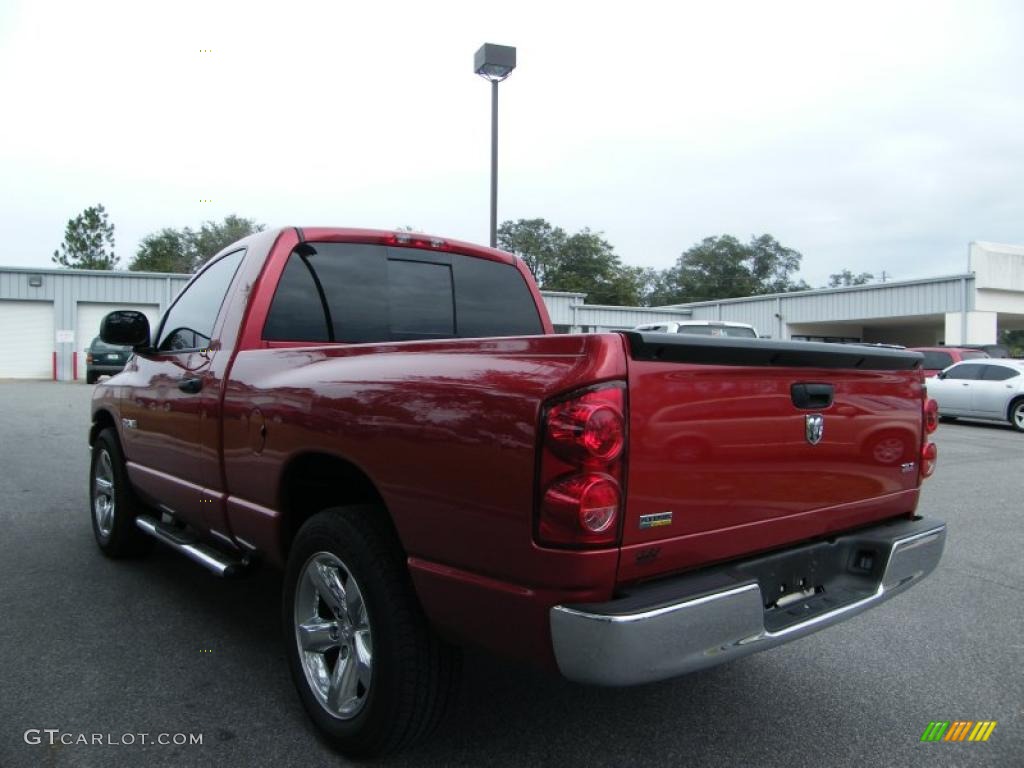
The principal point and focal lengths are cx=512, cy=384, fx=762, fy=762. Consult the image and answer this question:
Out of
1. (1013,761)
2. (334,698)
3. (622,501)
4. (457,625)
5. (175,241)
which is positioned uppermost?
(175,241)

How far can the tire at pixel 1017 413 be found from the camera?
49.3 ft

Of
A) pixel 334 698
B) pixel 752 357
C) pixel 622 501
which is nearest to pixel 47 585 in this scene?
pixel 334 698

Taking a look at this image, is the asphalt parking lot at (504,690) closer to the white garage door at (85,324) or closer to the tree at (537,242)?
the white garage door at (85,324)

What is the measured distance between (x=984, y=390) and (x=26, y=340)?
104 ft

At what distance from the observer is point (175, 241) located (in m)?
Answer: 70.9

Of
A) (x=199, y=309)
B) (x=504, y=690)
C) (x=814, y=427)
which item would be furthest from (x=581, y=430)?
(x=199, y=309)

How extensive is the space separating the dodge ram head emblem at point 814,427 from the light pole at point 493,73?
9.63 m

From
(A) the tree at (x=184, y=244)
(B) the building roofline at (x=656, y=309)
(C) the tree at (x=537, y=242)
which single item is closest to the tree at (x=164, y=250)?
(A) the tree at (x=184, y=244)

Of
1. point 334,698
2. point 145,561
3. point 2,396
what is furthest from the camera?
point 2,396

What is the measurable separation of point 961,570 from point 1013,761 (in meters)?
2.60

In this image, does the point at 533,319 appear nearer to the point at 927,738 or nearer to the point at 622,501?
the point at 622,501

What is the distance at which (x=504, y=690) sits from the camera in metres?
3.15

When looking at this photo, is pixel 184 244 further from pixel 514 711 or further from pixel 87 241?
pixel 514 711

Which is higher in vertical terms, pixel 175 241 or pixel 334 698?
pixel 175 241
